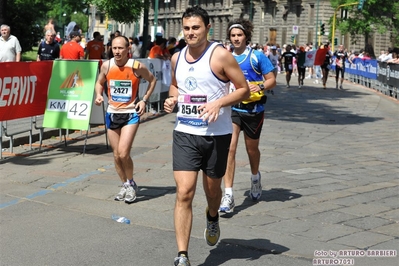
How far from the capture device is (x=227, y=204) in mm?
7891

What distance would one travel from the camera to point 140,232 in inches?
277

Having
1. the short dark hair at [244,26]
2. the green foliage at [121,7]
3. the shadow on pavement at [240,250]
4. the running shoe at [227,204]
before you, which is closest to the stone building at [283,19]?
the green foliage at [121,7]

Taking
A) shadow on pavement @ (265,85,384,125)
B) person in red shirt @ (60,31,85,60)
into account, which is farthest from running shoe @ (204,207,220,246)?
person in red shirt @ (60,31,85,60)

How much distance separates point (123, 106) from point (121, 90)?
0.59 ft

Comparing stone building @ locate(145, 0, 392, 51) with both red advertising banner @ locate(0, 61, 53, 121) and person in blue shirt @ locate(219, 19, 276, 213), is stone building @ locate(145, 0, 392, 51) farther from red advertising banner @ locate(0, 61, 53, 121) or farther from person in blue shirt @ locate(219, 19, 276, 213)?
person in blue shirt @ locate(219, 19, 276, 213)

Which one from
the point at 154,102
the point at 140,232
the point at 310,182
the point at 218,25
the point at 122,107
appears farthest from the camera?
the point at 218,25

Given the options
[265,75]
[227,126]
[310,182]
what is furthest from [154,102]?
[227,126]

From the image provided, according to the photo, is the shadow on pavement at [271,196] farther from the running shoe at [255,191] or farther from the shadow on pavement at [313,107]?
the shadow on pavement at [313,107]

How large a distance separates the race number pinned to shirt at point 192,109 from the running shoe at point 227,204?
2.12m

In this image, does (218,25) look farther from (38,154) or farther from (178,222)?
(178,222)

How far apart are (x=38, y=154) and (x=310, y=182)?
13.6 feet

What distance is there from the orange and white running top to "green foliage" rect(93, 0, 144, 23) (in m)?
17.5

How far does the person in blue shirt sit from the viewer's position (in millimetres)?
7938

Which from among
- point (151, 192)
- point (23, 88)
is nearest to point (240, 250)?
point (151, 192)
